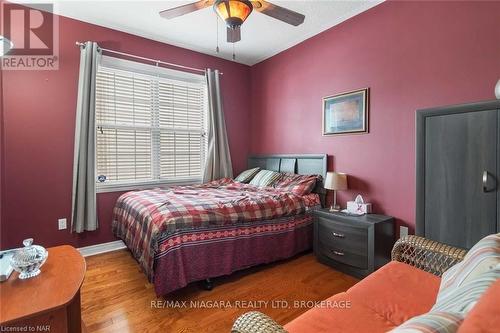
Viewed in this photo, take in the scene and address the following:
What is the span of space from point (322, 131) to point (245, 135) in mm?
1595

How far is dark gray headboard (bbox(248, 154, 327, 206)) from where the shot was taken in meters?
3.14

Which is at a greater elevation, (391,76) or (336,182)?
(391,76)

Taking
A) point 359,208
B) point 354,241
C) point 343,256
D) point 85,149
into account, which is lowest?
point 343,256

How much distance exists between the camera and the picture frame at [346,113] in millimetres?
2766

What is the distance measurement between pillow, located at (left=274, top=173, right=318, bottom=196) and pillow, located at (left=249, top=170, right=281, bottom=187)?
82 millimetres

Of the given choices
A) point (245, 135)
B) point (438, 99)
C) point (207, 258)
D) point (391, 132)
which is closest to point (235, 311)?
point (207, 258)

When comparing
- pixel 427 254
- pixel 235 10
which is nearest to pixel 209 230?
pixel 427 254

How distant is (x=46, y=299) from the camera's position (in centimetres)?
109

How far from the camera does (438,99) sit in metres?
2.20

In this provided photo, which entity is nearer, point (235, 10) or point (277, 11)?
point (235, 10)

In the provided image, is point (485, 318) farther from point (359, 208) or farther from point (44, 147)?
point (44, 147)

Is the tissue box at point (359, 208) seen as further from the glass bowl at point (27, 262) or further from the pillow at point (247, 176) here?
the glass bowl at point (27, 262)

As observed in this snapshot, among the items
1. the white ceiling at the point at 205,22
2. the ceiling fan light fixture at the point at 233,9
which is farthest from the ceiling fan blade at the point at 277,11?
the white ceiling at the point at 205,22

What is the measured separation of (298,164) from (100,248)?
8.93 ft
